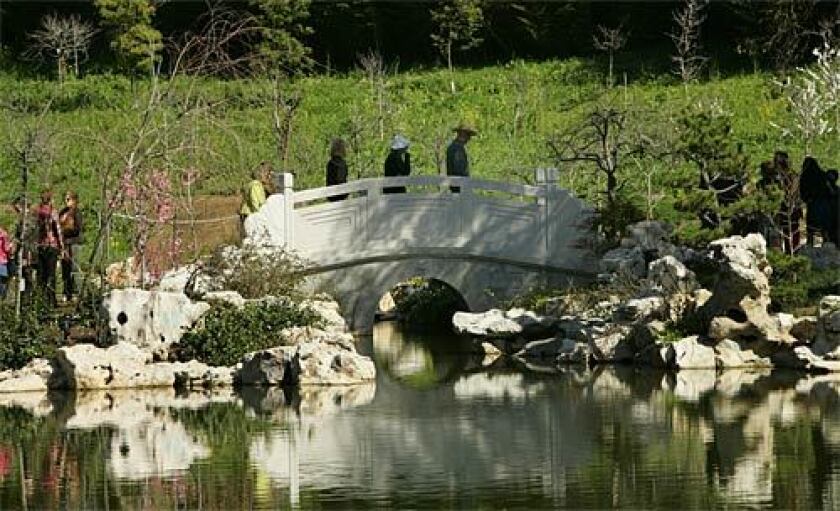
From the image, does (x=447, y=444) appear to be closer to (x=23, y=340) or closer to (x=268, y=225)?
(x=23, y=340)

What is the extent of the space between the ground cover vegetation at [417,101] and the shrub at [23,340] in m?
1.20

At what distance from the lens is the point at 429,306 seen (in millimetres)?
29297

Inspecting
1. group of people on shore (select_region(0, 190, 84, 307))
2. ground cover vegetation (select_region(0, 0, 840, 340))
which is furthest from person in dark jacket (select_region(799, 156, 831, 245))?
group of people on shore (select_region(0, 190, 84, 307))

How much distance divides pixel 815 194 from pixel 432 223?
169 inches

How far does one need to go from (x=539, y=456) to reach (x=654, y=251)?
25.7ft

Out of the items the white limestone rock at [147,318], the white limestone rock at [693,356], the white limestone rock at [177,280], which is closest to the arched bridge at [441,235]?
the white limestone rock at [177,280]

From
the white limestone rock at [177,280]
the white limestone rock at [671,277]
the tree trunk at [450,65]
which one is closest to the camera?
the white limestone rock at [671,277]

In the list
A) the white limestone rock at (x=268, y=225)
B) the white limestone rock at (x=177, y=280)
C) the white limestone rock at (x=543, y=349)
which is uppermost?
the white limestone rock at (x=268, y=225)

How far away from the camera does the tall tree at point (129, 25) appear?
43.5 metres

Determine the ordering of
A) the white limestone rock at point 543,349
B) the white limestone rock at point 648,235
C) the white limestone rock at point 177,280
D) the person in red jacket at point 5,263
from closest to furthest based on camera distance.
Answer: the white limestone rock at point 177,280 < the person in red jacket at point 5,263 < the white limestone rock at point 543,349 < the white limestone rock at point 648,235

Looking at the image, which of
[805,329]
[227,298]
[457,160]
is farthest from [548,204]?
[805,329]

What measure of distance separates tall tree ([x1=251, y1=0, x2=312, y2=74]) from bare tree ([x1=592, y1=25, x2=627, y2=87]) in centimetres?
534

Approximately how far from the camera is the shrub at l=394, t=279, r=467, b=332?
2892 cm

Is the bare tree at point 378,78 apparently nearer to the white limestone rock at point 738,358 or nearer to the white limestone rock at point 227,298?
the white limestone rock at point 227,298
